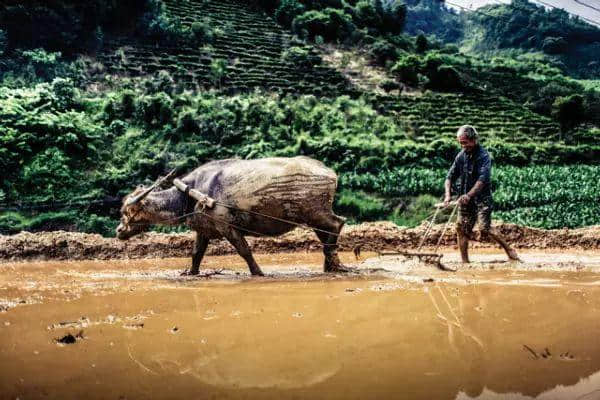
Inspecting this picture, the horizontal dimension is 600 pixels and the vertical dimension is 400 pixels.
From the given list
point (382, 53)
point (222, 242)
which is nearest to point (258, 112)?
point (222, 242)

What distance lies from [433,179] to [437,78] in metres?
13.3

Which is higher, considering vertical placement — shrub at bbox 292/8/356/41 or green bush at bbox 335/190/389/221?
shrub at bbox 292/8/356/41

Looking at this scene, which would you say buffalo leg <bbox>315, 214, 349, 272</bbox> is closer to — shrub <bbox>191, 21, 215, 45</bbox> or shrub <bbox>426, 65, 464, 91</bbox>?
shrub <bbox>191, 21, 215, 45</bbox>

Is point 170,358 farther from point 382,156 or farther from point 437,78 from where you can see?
point 437,78

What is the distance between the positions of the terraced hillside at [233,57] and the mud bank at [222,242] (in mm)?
11713

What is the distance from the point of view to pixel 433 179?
14.4 m

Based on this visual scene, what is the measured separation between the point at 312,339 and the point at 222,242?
6.78m

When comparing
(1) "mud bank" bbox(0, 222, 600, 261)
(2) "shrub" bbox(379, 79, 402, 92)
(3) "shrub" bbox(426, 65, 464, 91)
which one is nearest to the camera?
(1) "mud bank" bbox(0, 222, 600, 261)

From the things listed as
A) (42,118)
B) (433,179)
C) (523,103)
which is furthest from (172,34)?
(523,103)

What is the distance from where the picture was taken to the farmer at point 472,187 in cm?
652

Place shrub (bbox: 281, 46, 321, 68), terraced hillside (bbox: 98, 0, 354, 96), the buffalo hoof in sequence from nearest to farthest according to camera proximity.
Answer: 1. the buffalo hoof
2. terraced hillside (bbox: 98, 0, 354, 96)
3. shrub (bbox: 281, 46, 321, 68)

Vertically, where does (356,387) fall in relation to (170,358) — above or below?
above

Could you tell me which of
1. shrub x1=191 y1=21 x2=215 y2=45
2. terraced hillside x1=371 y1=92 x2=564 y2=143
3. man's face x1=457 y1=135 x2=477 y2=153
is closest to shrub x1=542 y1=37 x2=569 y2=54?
terraced hillside x1=371 y1=92 x2=564 y2=143

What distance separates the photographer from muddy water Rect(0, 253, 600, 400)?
2.48 metres
